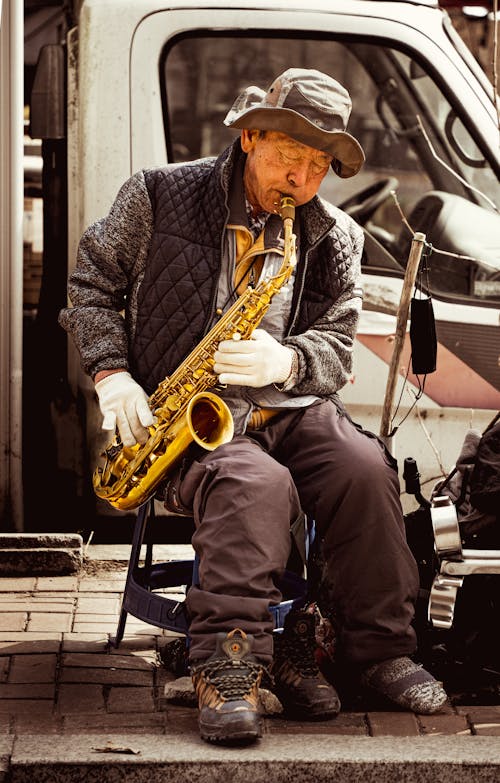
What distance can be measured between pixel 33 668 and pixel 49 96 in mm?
2217

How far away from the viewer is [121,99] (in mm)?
4852

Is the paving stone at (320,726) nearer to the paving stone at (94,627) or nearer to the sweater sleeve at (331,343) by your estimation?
the paving stone at (94,627)

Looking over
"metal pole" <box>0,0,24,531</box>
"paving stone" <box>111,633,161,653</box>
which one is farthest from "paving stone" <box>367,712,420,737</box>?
"metal pole" <box>0,0,24,531</box>

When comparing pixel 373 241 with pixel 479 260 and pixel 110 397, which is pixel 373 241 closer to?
pixel 479 260

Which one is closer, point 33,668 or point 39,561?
point 33,668

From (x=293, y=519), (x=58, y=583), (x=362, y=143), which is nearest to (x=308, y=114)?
(x=293, y=519)

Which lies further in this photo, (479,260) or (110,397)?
(479,260)

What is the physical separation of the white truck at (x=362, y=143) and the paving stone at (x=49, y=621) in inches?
34.3

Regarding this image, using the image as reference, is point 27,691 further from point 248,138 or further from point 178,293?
point 248,138

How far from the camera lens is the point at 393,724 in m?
3.49

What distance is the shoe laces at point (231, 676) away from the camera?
3252 millimetres

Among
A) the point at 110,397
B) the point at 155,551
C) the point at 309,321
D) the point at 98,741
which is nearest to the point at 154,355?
the point at 110,397

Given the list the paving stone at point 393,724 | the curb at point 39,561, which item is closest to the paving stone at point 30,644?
the curb at point 39,561

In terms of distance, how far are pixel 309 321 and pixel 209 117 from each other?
1.67 metres
